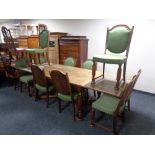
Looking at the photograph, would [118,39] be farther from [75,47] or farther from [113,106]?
[75,47]

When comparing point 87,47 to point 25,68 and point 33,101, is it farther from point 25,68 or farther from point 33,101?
point 33,101

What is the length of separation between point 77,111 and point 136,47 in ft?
7.34

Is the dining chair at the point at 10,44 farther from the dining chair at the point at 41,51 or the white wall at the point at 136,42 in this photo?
the white wall at the point at 136,42

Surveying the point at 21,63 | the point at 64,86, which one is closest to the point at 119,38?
the point at 64,86

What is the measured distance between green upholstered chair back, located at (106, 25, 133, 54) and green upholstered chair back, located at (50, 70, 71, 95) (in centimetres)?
89

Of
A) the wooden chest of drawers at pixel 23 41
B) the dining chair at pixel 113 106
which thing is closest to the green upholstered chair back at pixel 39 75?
the dining chair at pixel 113 106

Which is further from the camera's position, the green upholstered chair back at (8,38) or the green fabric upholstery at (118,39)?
the green upholstered chair back at (8,38)

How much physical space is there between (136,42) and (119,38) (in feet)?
5.58

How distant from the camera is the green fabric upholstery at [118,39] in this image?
223cm

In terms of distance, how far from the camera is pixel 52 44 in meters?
4.98

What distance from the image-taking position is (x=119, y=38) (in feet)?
7.47

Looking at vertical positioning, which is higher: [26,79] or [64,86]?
[64,86]

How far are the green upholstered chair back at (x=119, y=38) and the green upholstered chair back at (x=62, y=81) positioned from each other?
0.89 meters

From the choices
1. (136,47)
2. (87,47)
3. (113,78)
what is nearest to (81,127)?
(113,78)
